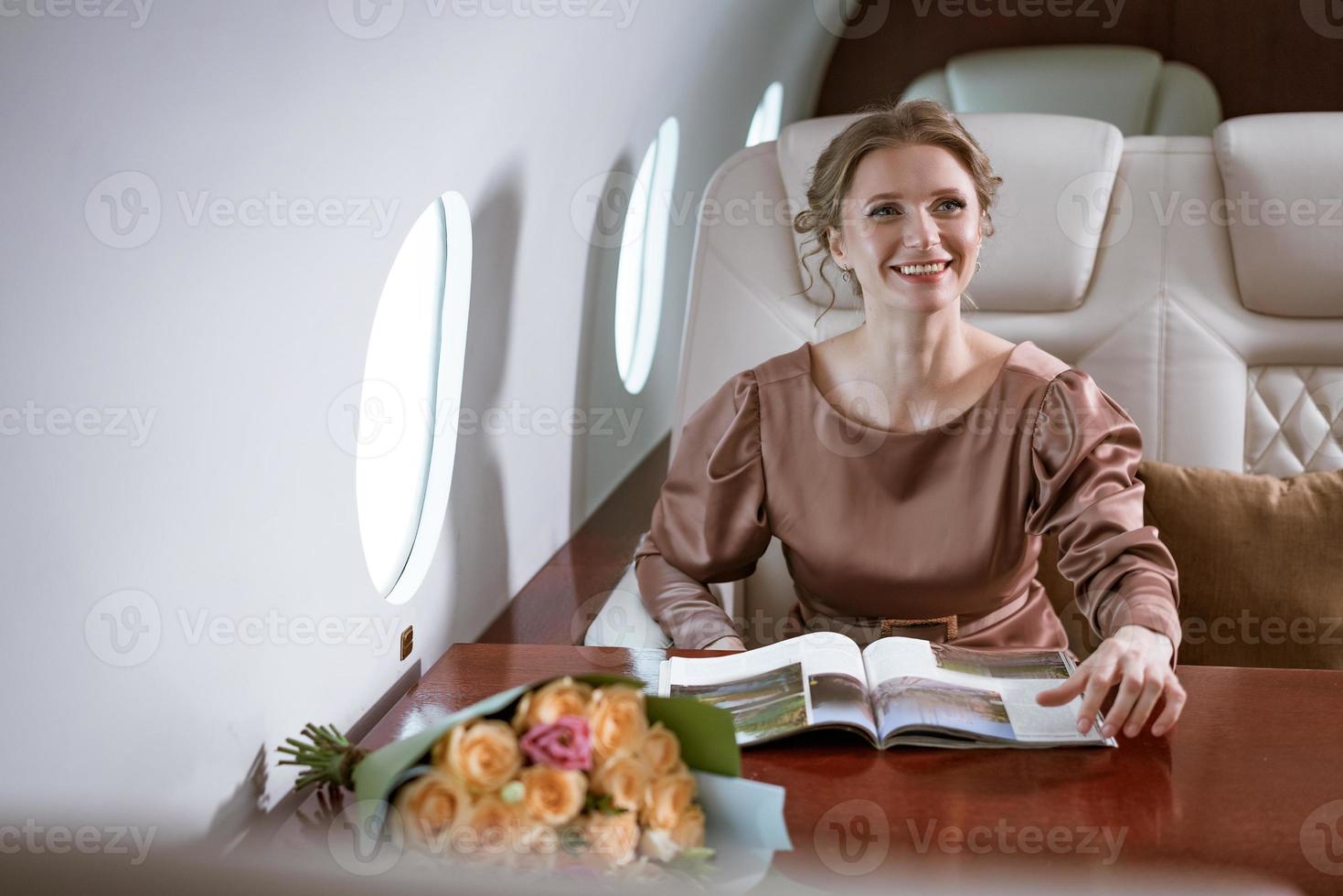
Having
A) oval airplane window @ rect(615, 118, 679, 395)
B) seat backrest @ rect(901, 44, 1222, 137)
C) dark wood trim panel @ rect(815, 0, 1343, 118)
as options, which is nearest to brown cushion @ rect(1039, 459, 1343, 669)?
oval airplane window @ rect(615, 118, 679, 395)

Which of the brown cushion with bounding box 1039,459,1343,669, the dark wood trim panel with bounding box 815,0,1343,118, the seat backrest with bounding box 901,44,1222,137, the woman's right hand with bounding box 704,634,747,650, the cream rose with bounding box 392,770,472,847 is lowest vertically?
the cream rose with bounding box 392,770,472,847

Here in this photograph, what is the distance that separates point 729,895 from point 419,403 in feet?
3.53

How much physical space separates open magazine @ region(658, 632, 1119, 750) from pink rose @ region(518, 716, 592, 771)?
0.36m

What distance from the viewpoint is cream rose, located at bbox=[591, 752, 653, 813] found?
89 cm

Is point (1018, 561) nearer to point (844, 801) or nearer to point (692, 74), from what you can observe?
point (844, 801)

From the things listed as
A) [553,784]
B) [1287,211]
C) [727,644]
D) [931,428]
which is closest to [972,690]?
[727,644]

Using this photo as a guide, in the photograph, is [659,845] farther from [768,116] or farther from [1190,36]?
[1190,36]

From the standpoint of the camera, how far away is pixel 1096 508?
5.24 feet

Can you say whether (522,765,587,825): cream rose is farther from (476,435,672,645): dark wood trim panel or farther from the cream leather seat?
the cream leather seat

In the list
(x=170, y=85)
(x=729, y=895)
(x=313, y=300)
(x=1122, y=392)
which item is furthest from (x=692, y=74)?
(x=729, y=895)

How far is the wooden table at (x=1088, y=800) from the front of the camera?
3.38 ft

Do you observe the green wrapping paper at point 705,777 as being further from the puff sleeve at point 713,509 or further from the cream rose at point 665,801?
the puff sleeve at point 713,509

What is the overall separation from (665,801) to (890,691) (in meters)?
0.48

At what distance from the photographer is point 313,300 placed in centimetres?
131
